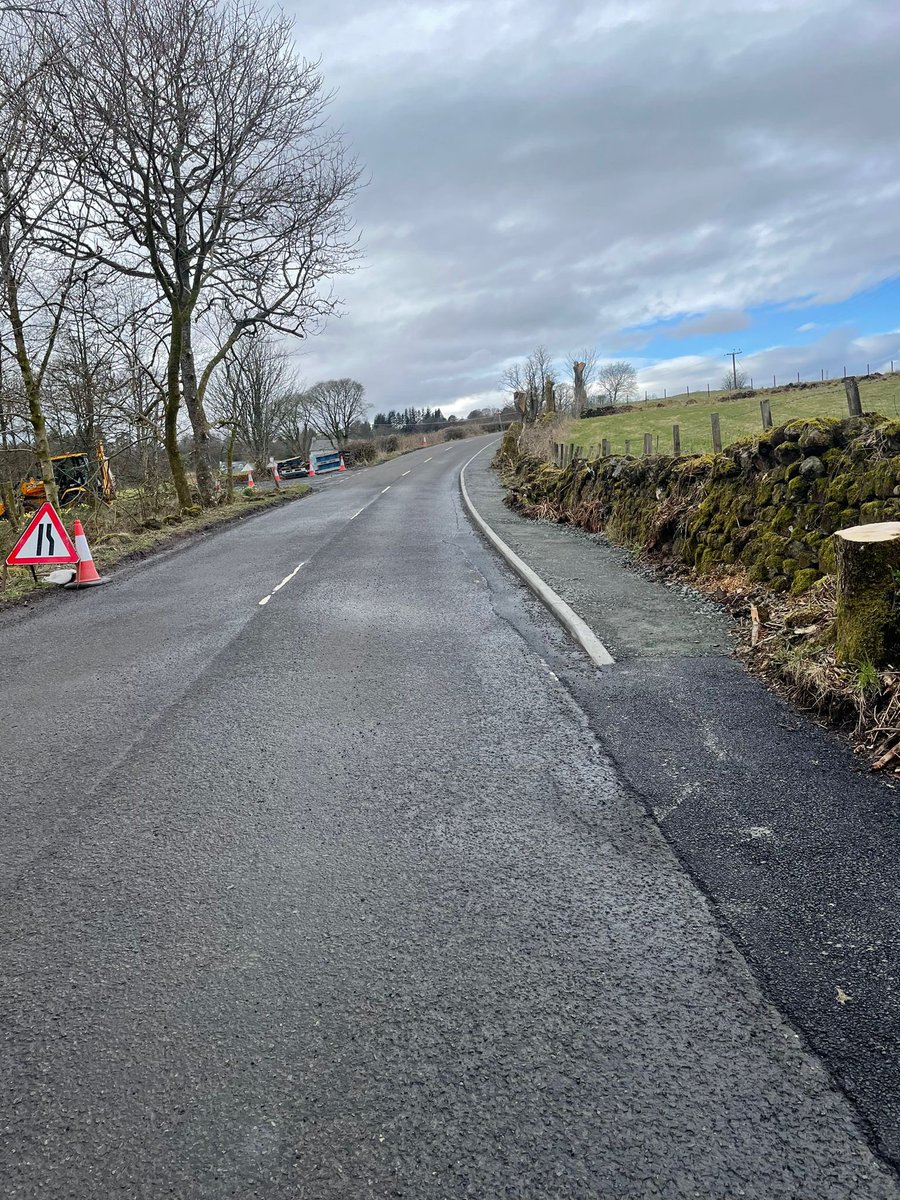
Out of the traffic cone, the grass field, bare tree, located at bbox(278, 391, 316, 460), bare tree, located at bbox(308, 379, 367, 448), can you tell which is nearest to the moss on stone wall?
the traffic cone

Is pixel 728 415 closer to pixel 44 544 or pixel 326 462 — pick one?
pixel 326 462

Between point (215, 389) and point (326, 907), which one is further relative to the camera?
point (215, 389)

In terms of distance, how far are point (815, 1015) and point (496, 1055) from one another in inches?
40.1

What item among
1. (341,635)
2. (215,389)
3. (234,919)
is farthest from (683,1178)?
(215,389)

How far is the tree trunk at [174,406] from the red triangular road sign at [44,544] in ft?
33.3

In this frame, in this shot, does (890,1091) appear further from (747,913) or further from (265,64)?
(265,64)

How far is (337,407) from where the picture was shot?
3386 inches

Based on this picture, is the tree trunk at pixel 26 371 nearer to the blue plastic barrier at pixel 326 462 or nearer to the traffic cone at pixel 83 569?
the traffic cone at pixel 83 569

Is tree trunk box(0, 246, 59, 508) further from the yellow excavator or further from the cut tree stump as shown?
the cut tree stump

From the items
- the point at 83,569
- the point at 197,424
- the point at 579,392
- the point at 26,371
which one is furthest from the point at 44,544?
the point at 579,392

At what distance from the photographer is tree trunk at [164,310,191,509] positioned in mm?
20938

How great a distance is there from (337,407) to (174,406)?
6677 centimetres

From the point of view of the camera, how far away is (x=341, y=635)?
7.76 m

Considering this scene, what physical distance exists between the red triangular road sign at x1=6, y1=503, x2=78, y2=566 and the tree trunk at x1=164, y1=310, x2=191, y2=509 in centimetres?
1015
